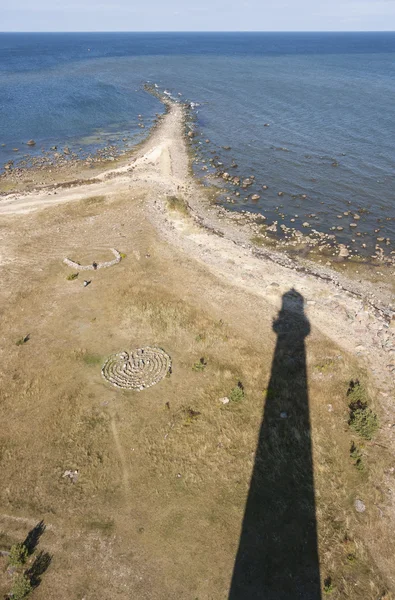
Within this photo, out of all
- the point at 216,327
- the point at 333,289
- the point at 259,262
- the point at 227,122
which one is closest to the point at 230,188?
the point at 259,262

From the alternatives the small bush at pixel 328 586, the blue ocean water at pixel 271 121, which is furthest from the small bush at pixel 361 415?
the blue ocean water at pixel 271 121

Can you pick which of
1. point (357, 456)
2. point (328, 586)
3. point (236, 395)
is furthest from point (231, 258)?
point (328, 586)

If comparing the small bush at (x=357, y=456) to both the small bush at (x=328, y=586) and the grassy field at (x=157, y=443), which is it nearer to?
the grassy field at (x=157, y=443)

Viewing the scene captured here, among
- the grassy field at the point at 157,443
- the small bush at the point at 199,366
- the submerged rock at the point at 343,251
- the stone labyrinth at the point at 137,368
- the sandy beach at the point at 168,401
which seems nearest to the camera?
the grassy field at the point at 157,443

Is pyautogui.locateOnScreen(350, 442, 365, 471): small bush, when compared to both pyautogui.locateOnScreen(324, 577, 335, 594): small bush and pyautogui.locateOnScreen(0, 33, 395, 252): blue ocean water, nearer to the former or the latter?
pyautogui.locateOnScreen(324, 577, 335, 594): small bush

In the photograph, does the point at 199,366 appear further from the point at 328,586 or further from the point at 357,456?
the point at 328,586

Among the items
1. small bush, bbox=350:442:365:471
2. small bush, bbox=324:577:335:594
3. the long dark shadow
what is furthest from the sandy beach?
the long dark shadow

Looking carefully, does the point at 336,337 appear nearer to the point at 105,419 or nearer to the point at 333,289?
the point at 333,289
